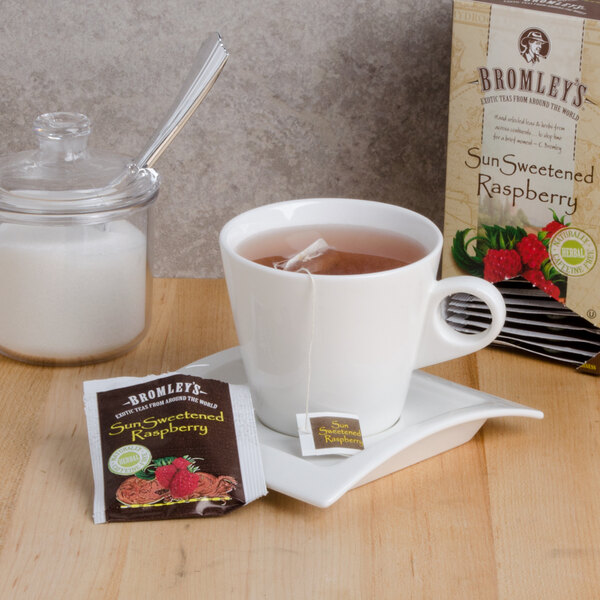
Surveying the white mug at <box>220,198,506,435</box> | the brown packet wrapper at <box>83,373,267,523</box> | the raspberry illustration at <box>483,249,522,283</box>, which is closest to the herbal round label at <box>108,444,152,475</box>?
the brown packet wrapper at <box>83,373,267,523</box>

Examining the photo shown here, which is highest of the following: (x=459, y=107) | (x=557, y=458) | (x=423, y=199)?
(x=459, y=107)

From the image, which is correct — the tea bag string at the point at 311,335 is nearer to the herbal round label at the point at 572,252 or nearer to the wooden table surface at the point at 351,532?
the wooden table surface at the point at 351,532

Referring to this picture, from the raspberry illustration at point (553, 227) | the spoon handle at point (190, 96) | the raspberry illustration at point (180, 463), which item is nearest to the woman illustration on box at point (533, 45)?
the raspberry illustration at point (553, 227)

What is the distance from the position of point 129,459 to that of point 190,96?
37 cm

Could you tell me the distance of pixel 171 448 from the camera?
627mm

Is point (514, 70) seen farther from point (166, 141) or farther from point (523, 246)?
point (166, 141)

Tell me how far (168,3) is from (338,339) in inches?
17.4

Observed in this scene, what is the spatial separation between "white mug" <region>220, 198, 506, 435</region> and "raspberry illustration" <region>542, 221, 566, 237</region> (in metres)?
0.13

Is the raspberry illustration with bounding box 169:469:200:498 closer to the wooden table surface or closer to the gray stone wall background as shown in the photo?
the wooden table surface

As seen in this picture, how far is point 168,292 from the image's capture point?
3.21ft

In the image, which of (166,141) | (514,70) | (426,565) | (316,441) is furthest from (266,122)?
(426,565)

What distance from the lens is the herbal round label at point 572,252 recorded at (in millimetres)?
756

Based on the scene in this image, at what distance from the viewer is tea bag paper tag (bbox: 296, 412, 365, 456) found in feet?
2.06

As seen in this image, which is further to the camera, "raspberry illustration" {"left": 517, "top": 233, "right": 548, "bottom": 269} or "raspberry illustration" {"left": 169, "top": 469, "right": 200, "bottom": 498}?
"raspberry illustration" {"left": 517, "top": 233, "right": 548, "bottom": 269}
